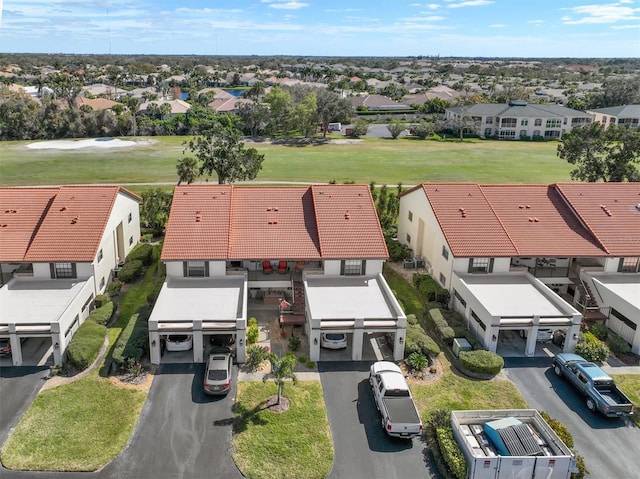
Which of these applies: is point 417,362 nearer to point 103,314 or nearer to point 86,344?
point 86,344

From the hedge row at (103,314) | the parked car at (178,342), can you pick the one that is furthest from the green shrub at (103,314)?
the parked car at (178,342)

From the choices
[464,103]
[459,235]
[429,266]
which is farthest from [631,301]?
[464,103]

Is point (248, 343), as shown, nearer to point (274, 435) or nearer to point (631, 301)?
point (274, 435)

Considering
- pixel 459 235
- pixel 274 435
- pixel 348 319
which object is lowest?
pixel 274 435

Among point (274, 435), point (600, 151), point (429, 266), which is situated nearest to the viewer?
point (274, 435)

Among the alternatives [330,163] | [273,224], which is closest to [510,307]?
[273,224]

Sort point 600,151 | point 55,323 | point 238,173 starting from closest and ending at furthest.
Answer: point 55,323 < point 238,173 < point 600,151

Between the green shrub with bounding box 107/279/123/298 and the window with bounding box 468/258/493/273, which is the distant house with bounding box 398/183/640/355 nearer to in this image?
the window with bounding box 468/258/493/273
